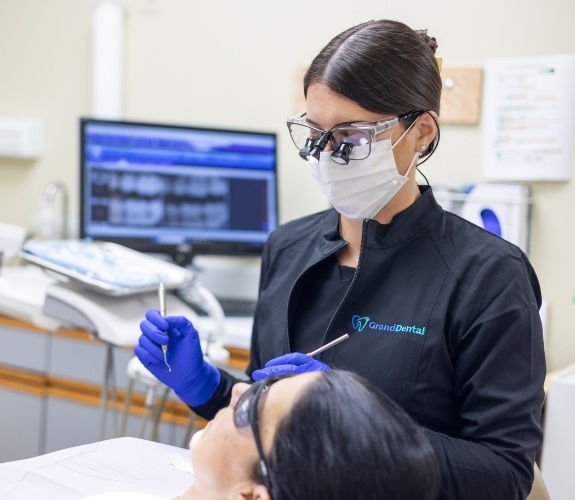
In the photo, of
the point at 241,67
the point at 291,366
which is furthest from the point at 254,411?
the point at 241,67

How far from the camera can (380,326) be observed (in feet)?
4.46

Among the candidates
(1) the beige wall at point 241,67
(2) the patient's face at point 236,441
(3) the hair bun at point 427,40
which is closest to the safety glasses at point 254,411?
(2) the patient's face at point 236,441

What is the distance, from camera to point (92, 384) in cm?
263

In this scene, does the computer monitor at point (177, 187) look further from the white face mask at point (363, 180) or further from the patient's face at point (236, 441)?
the patient's face at point (236, 441)

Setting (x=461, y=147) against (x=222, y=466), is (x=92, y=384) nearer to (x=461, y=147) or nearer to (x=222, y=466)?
(x=461, y=147)

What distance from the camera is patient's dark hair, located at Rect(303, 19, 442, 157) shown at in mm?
1310

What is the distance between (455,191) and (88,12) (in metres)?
1.57

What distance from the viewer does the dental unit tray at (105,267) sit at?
70.3 inches

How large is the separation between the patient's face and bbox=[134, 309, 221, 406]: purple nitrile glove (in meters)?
0.28

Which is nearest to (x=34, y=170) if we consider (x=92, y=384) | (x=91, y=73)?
(x=91, y=73)

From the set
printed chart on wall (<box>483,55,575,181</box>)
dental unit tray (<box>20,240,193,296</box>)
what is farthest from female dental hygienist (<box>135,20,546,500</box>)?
printed chart on wall (<box>483,55,575,181</box>)

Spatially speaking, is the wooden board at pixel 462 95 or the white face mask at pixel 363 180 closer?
the white face mask at pixel 363 180

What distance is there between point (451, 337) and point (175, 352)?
484 millimetres

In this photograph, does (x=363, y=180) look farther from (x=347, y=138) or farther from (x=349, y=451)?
(x=349, y=451)
